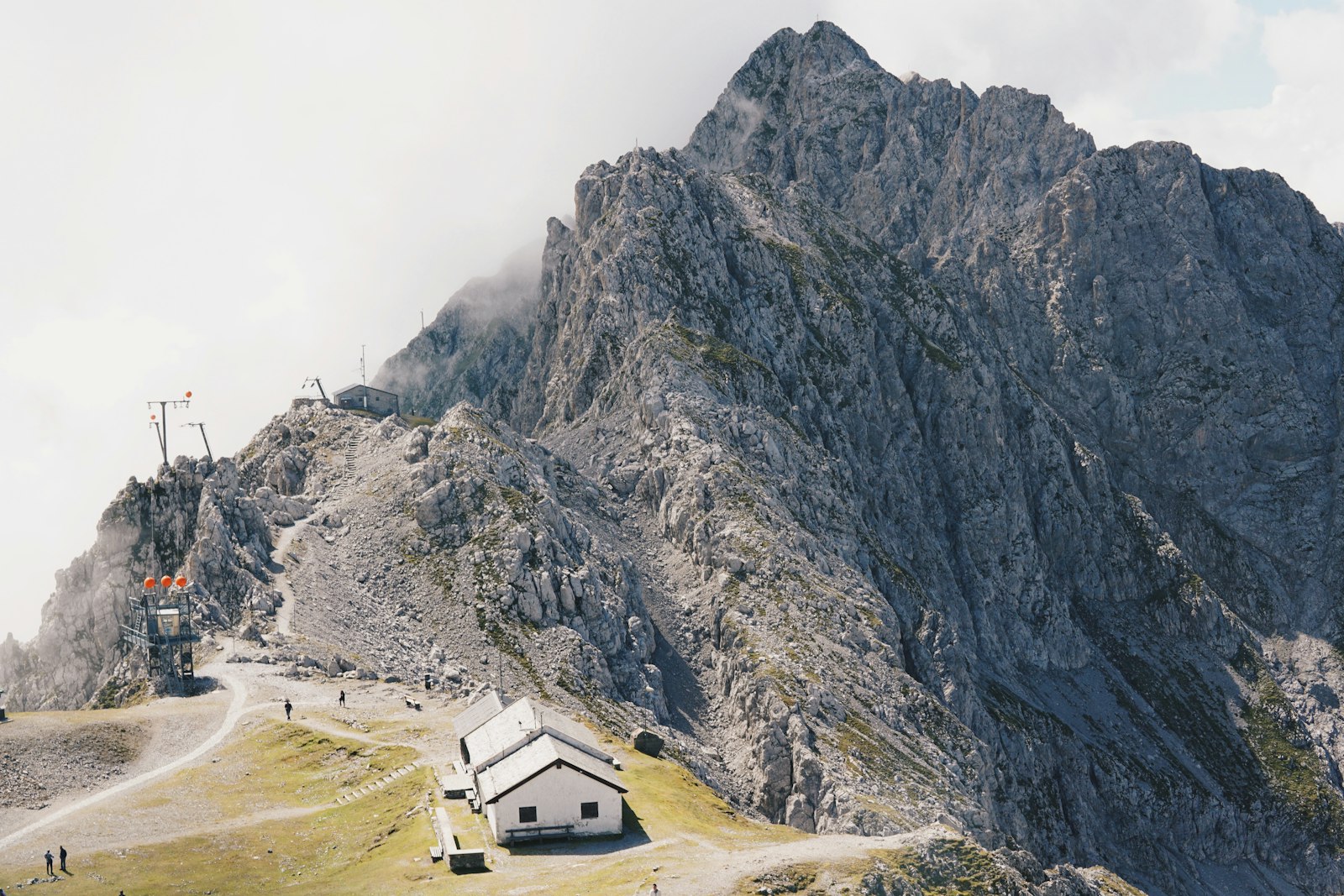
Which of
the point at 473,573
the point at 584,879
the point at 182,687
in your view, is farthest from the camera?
the point at 473,573

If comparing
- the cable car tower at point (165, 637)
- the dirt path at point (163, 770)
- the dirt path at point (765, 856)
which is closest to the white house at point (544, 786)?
the dirt path at point (765, 856)

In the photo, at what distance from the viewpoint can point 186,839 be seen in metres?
76.5

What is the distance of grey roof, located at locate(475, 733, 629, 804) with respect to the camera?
7488 cm

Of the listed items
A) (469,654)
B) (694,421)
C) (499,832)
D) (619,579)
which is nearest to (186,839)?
(499,832)

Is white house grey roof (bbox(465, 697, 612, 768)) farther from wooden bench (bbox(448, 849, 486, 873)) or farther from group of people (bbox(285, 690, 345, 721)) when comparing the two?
group of people (bbox(285, 690, 345, 721))

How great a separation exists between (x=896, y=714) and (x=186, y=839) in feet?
338

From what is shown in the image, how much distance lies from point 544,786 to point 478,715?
16871 millimetres

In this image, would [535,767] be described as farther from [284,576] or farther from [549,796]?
[284,576]

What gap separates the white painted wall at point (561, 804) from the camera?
74438 mm

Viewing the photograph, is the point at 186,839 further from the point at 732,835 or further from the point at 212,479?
the point at 212,479

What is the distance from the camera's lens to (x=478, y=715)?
9075 cm

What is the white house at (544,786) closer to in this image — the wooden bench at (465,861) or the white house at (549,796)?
the white house at (549,796)

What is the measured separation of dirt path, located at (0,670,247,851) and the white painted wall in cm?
2863

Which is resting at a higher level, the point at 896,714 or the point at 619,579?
the point at 619,579
